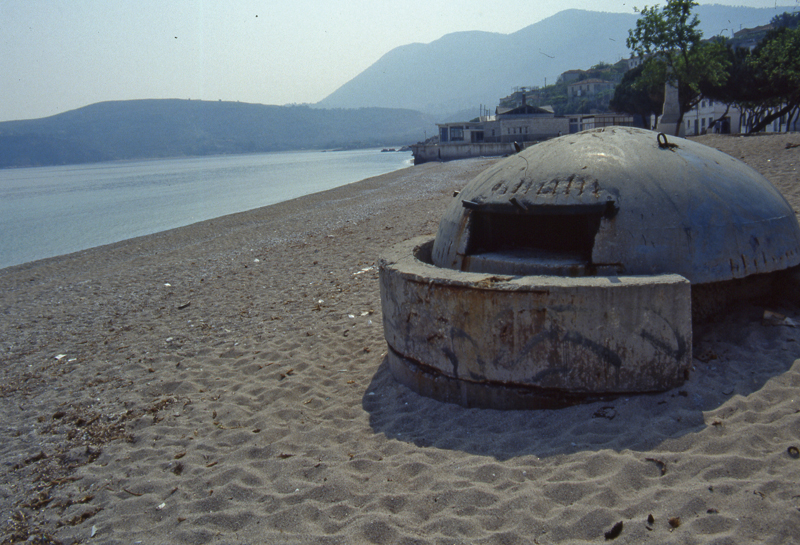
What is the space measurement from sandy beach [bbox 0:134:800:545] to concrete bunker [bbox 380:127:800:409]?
21 cm

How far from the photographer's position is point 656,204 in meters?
3.58

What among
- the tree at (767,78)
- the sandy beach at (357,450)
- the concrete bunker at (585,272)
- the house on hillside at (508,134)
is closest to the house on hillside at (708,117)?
the tree at (767,78)

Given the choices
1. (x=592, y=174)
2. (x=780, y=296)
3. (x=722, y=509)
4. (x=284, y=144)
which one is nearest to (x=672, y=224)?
(x=592, y=174)

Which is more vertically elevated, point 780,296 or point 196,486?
point 780,296

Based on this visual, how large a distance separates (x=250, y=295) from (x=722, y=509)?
22.5 ft

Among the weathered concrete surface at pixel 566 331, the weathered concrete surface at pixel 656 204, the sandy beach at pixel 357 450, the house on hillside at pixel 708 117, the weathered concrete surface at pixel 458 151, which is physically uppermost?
the house on hillside at pixel 708 117

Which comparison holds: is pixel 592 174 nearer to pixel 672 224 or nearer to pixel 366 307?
pixel 672 224

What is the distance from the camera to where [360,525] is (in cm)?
264

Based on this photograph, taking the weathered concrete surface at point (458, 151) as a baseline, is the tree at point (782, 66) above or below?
above

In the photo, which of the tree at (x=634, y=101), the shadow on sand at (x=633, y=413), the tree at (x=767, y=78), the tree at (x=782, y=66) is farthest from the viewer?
the tree at (x=634, y=101)

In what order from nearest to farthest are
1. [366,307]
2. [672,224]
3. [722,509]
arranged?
[722,509] < [672,224] < [366,307]

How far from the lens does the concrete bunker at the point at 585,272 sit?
3.19 m

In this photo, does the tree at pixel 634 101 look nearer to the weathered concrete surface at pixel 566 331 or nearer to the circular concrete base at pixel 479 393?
the weathered concrete surface at pixel 566 331

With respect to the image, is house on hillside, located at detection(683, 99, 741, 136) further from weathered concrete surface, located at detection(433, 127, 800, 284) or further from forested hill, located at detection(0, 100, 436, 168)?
forested hill, located at detection(0, 100, 436, 168)
